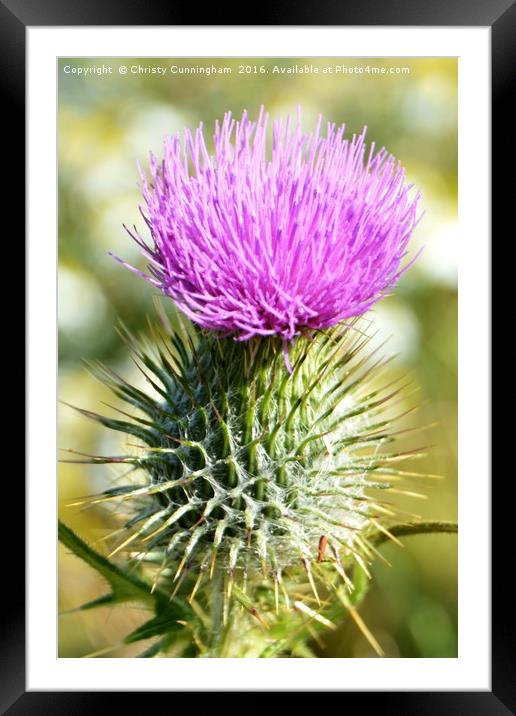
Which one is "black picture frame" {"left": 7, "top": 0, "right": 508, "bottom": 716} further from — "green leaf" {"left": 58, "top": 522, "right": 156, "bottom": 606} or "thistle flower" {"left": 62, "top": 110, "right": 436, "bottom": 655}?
"thistle flower" {"left": 62, "top": 110, "right": 436, "bottom": 655}

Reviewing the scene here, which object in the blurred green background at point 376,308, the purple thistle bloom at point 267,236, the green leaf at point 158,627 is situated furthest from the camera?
the blurred green background at point 376,308

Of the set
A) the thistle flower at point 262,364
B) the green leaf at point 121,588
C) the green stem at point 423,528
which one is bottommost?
the green leaf at point 121,588
